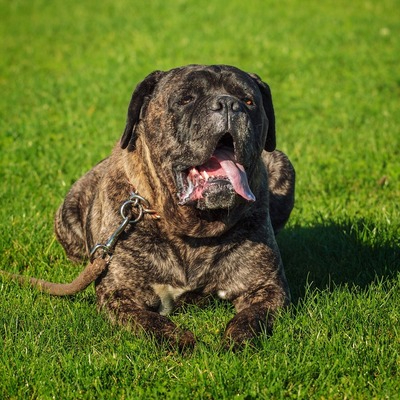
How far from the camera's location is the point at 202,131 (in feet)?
16.3

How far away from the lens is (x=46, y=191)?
27.1 feet

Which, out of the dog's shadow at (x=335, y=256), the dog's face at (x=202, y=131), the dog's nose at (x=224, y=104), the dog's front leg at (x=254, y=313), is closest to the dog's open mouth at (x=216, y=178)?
the dog's face at (x=202, y=131)

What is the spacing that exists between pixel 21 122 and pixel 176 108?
636cm

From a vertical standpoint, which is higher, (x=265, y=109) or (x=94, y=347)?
(x=265, y=109)

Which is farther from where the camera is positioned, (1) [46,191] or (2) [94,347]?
(1) [46,191]

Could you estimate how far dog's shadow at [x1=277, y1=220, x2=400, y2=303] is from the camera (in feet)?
19.8

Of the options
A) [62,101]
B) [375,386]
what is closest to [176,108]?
[375,386]

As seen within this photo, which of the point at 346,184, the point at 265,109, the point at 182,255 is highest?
the point at 265,109

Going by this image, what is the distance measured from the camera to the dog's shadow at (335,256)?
237 inches

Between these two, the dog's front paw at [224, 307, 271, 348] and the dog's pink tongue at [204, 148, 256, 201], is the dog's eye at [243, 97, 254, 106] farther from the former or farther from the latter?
the dog's front paw at [224, 307, 271, 348]

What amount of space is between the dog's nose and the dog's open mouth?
31 cm

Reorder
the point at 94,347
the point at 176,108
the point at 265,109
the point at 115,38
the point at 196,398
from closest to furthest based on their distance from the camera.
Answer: the point at 196,398, the point at 94,347, the point at 176,108, the point at 265,109, the point at 115,38

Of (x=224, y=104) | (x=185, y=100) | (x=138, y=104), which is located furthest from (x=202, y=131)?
(x=138, y=104)

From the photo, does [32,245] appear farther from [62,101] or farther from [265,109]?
[62,101]
